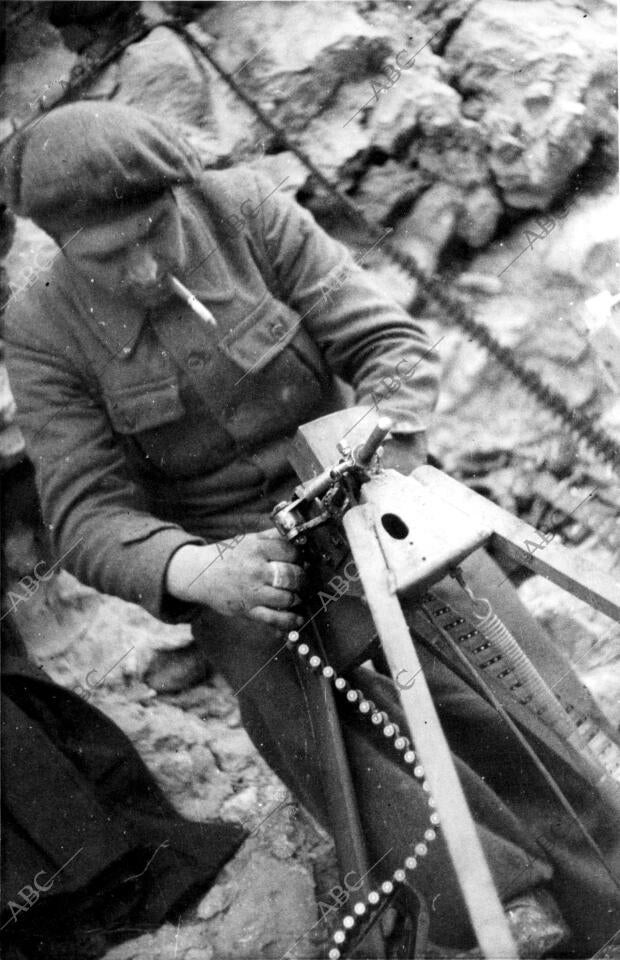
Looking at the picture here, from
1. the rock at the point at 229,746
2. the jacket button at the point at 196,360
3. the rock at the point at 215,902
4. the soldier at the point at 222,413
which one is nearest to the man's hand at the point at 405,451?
the soldier at the point at 222,413

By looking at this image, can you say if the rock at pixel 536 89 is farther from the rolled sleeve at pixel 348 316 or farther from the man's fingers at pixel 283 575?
the man's fingers at pixel 283 575

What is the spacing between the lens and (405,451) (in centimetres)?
106

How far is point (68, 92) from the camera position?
1118 mm

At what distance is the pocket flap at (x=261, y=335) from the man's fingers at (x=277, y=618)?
0.26 meters

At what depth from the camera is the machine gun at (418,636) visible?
3.14 ft

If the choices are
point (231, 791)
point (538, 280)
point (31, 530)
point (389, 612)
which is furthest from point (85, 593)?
point (538, 280)

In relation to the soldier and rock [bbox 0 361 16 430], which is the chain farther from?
rock [bbox 0 361 16 430]

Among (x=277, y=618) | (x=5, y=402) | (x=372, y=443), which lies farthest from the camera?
(x=5, y=402)

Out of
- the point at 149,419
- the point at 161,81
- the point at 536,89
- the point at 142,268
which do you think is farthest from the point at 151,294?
the point at 536,89

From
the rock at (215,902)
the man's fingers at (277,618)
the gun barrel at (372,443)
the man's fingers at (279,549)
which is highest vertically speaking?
the gun barrel at (372,443)

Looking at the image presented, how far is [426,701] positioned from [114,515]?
1.25ft

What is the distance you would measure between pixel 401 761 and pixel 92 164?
26.5 inches

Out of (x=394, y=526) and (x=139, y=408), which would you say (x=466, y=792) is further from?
(x=139, y=408)

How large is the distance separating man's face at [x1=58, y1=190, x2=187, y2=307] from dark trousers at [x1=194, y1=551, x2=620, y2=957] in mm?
372
